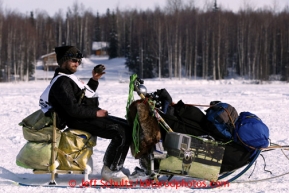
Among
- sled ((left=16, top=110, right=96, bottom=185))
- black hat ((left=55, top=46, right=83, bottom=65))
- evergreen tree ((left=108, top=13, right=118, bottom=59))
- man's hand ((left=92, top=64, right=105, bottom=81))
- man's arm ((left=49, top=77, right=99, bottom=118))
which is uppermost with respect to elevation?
evergreen tree ((left=108, top=13, right=118, bottom=59))

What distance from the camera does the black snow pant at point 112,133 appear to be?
4281 millimetres

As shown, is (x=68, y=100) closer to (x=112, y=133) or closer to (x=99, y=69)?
(x=112, y=133)

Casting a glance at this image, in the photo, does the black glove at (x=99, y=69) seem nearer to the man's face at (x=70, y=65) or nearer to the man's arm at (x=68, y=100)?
the man's face at (x=70, y=65)

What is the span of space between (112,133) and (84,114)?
38 cm

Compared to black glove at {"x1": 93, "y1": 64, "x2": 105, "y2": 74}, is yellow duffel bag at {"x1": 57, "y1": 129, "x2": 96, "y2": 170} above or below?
Result: below

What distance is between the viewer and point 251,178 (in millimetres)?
4617

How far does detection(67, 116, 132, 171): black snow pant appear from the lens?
14.0 feet

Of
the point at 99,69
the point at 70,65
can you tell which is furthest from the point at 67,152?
the point at 99,69

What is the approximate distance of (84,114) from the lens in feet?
13.6

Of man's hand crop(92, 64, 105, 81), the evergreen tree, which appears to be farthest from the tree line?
man's hand crop(92, 64, 105, 81)

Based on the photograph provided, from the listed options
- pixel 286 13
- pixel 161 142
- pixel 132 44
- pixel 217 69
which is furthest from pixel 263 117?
pixel 286 13

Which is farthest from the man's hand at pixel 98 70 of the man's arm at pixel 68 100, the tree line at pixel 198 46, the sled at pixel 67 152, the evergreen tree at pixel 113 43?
the evergreen tree at pixel 113 43

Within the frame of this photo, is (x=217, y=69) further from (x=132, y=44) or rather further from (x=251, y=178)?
(x=251, y=178)

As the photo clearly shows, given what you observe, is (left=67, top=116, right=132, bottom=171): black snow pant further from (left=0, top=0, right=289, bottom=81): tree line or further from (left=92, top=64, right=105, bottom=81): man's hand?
(left=0, top=0, right=289, bottom=81): tree line
